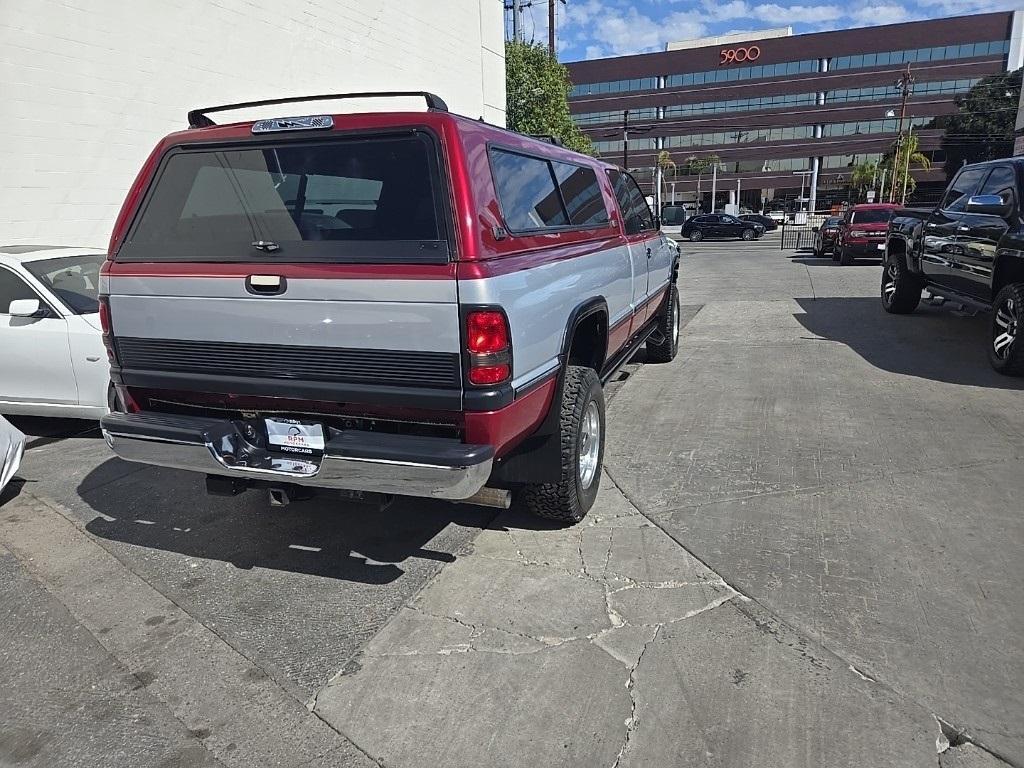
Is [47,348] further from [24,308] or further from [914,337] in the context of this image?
[914,337]

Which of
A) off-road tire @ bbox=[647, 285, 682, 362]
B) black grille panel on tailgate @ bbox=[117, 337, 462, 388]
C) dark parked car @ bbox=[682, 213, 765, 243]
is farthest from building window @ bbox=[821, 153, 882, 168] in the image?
black grille panel on tailgate @ bbox=[117, 337, 462, 388]

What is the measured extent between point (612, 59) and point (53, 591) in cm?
9943

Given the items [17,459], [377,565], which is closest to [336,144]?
[377,565]

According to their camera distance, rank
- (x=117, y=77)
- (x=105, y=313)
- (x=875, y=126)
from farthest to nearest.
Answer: (x=875, y=126) → (x=117, y=77) → (x=105, y=313)

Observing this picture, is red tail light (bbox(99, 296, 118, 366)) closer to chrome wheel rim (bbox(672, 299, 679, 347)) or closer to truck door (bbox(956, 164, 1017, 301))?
chrome wheel rim (bbox(672, 299, 679, 347))

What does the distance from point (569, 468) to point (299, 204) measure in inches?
73.3

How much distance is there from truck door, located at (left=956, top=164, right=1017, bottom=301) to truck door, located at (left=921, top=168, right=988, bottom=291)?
0.12m

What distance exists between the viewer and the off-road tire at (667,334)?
7.77 m

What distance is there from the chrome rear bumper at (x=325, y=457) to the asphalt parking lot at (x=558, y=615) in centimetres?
67

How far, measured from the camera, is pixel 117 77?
9.23 meters

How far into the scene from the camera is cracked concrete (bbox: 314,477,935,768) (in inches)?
96.7

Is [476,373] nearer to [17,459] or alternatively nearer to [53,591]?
[53,591]

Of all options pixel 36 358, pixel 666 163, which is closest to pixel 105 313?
pixel 36 358

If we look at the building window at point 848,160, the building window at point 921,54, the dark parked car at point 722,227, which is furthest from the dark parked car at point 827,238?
the building window at point 921,54
